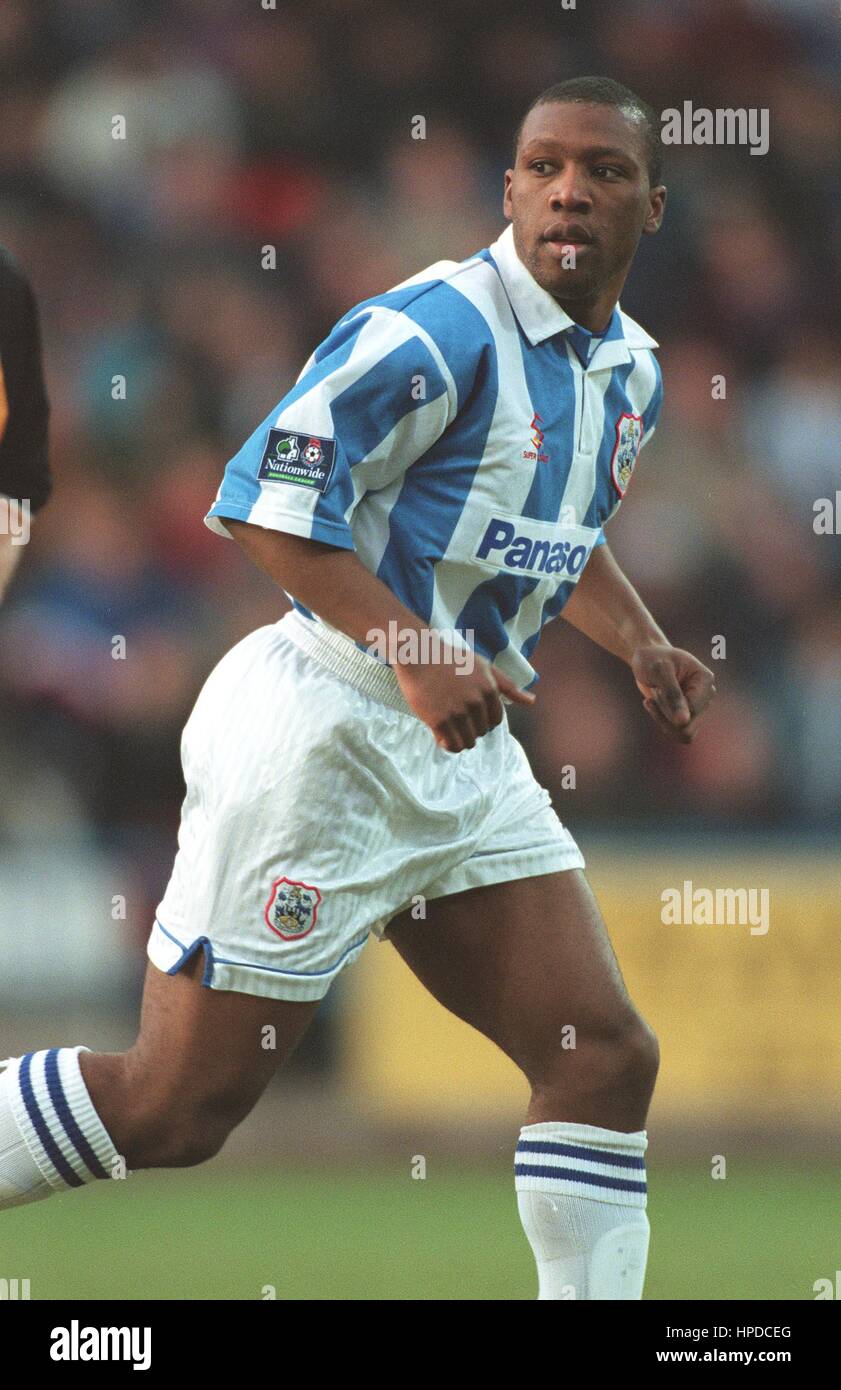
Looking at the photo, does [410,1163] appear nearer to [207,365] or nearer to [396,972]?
[396,972]

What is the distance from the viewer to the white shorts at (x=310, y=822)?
9.91 feet

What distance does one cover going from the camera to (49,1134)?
9.98ft

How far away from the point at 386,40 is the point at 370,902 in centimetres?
645

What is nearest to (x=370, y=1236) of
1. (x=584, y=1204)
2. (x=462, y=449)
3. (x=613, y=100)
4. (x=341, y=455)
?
(x=584, y=1204)

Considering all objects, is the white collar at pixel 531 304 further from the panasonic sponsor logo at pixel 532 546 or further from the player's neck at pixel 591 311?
the panasonic sponsor logo at pixel 532 546

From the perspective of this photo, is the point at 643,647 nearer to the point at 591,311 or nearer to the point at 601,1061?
the point at 591,311

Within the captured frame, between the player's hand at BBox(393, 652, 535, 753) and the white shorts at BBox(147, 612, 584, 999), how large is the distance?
308mm

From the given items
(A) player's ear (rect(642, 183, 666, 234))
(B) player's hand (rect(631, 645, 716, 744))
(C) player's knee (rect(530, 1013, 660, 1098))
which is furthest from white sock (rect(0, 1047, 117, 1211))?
(A) player's ear (rect(642, 183, 666, 234))

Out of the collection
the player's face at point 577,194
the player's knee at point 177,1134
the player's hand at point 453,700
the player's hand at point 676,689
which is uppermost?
the player's face at point 577,194

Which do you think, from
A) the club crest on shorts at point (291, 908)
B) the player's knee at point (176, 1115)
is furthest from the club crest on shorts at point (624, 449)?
the player's knee at point (176, 1115)

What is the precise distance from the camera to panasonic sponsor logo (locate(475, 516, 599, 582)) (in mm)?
3104

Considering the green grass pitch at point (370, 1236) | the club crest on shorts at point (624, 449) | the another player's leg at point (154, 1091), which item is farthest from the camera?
the green grass pitch at point (370, 1236)

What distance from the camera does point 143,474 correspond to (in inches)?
285

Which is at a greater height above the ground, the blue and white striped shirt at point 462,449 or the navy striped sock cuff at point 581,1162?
the blue and white striped shirt at point 462,449
